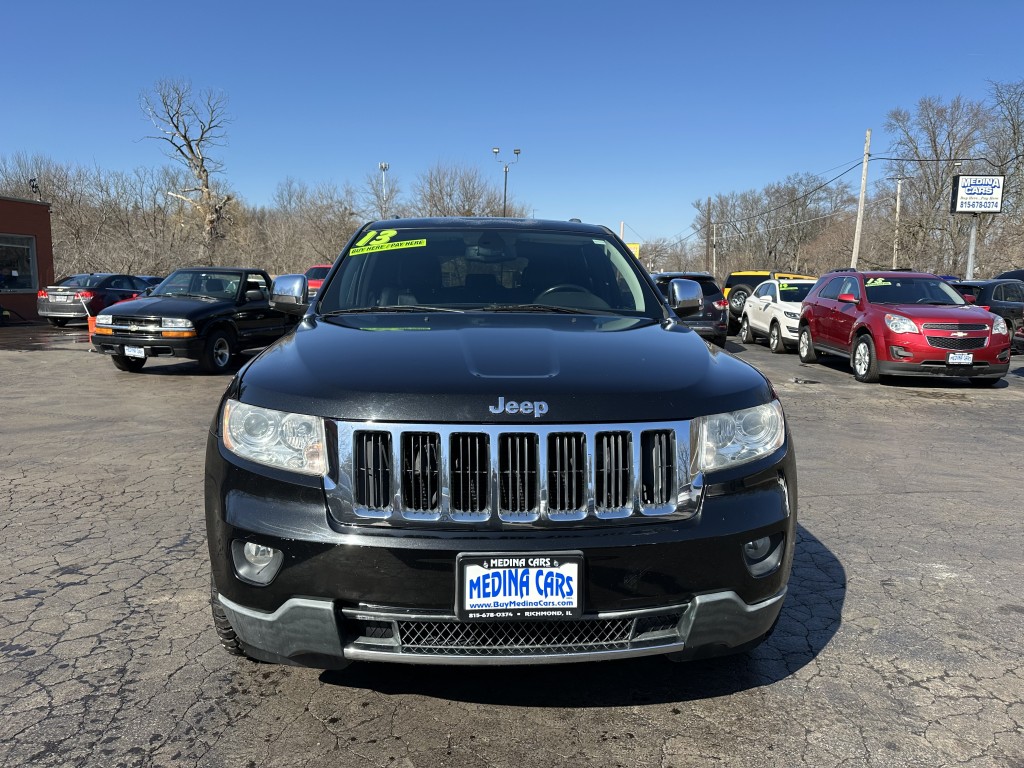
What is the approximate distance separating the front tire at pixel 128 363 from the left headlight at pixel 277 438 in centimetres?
Result: 1066

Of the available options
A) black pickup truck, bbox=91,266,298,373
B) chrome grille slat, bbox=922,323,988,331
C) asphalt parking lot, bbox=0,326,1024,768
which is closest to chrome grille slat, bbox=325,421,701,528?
asphalt parking lot, bbox=0,326,1024,768

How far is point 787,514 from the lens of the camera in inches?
98.4

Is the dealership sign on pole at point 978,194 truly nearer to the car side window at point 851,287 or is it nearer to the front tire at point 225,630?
the car side window at point 851,287

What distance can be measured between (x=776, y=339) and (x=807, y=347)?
274cm

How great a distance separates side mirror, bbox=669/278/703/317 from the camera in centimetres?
415

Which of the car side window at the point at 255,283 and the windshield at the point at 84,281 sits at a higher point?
the car side window at the point at 255,283

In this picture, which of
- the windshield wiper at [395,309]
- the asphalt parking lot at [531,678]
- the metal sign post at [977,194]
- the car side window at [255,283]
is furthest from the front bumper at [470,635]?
the metal sign post at [977,194]

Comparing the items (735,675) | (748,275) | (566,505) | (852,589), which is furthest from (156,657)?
(748,275)

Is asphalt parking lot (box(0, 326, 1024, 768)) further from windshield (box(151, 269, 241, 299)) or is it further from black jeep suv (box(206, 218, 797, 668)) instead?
windshield (box(151, 269, 241, 299))

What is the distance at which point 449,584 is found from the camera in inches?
86.2

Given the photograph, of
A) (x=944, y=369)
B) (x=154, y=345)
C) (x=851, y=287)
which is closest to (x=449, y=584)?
(x=154, y=345)

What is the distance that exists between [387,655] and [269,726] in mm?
599

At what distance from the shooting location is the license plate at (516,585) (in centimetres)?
219

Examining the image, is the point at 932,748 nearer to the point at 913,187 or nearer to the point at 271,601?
the point at 271,601
